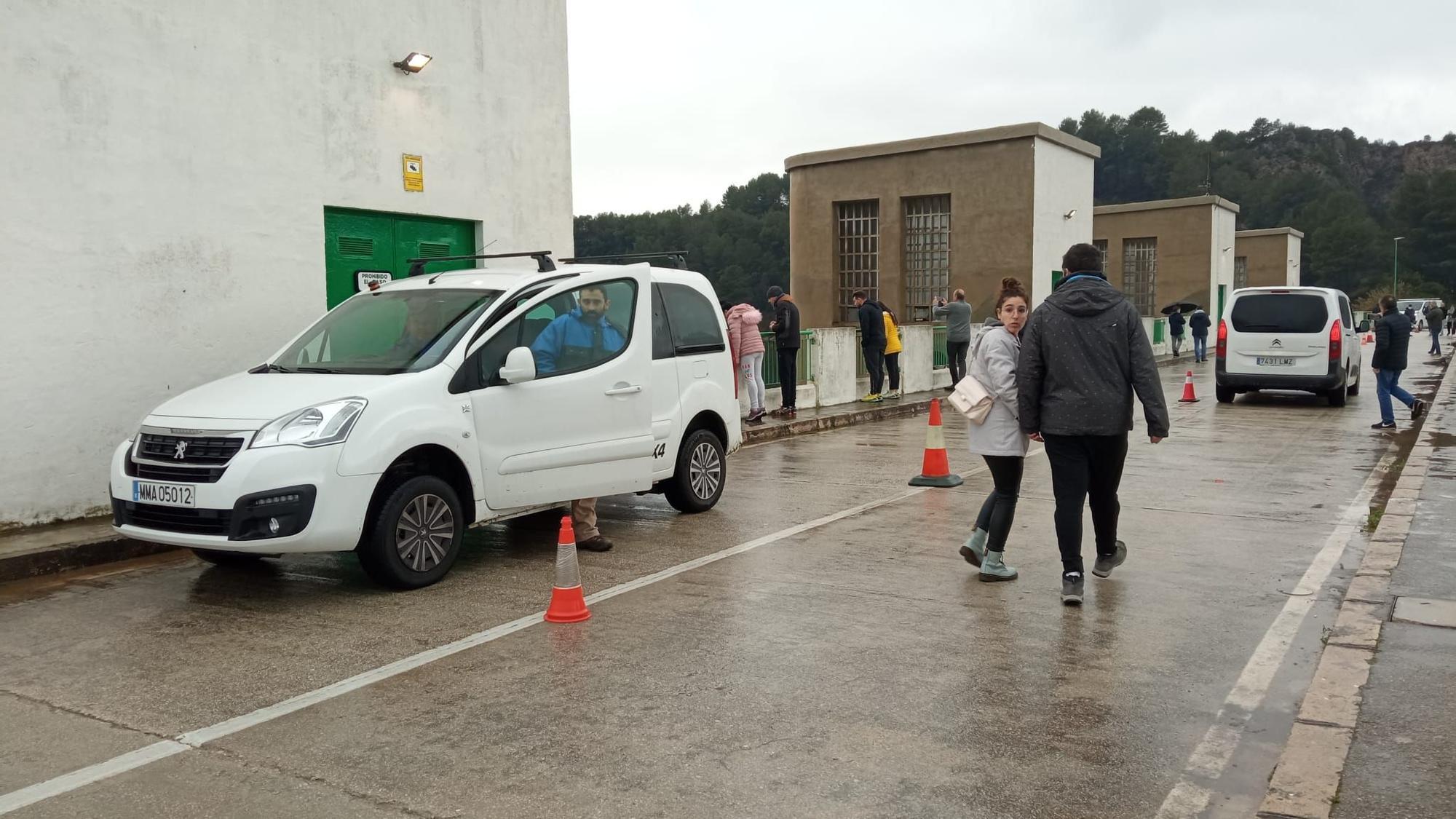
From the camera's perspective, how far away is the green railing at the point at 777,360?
56.6 feet

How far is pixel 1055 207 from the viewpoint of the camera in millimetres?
28859

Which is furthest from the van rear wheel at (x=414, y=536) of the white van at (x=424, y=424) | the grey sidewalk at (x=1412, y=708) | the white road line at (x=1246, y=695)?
Answer: the grey sidewalk at (x=1412, y=708)

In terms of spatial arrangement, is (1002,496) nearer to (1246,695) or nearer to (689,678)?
(1246,695)

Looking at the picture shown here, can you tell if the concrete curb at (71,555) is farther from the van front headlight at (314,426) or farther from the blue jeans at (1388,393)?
the blue jeans at (1388,393)

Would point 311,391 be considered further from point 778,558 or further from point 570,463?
point 778,558

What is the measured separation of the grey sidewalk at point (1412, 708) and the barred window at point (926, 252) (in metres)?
22.0

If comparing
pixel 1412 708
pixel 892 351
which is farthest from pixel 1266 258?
pixel 1412 708

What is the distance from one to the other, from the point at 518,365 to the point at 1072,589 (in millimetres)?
3492

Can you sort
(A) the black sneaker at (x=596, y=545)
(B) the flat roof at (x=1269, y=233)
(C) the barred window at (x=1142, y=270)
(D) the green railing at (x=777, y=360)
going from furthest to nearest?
1. (B) the flat roof at (x=1269, y=233)
2. (C) the barred window at (x=1142, y=270)
3. (D) the green railing at (x=777, y=360)
4. (A) the black sneaker at (x=596, y=545)

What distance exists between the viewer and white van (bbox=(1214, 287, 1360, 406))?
58.4 ft

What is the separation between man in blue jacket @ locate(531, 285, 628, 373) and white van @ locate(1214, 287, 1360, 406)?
44.1 feet

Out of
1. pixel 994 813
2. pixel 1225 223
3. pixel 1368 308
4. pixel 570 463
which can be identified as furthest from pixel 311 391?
pixel 1368 308

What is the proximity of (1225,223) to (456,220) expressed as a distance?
40.0 meters

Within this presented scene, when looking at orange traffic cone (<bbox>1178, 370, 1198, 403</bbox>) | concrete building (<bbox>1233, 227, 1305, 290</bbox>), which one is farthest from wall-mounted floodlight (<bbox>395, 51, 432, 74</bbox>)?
concrete building (<bbox>1233, 227, 1305, 290</bbox>)
